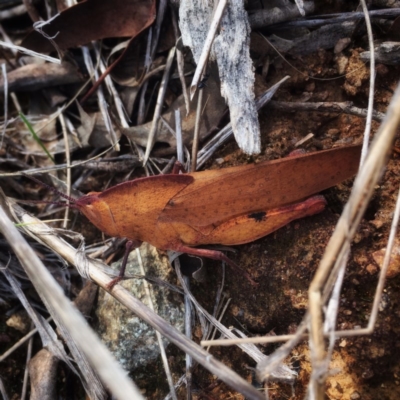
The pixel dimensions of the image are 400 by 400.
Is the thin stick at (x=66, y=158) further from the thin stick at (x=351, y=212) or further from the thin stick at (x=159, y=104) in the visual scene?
the thin stick at (x=351, y=212)

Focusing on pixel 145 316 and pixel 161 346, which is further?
pixel 161 346

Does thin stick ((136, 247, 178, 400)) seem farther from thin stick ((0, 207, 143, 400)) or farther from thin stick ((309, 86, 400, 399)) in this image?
thin stick ((309, 86, 400, 399))

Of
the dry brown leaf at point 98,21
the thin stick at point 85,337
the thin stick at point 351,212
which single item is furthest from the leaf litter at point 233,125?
the thin stick at point 85,337

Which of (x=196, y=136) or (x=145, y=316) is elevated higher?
(x=196, y=136)

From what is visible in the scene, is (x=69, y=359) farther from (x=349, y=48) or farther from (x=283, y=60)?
(x=349, y=48)

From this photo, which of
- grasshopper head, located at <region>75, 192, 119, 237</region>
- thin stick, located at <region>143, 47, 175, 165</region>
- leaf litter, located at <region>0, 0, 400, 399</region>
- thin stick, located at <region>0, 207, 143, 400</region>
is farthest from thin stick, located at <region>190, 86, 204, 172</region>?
thin stick, located at <region>0, 207, 143, 400</region>

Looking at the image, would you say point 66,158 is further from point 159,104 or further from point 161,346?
point 161,346

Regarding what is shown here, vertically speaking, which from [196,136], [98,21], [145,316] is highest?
[98,21]

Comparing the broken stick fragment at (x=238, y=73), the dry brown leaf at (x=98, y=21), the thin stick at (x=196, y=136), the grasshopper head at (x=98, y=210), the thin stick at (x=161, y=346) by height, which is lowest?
the thin stick at (x=161, y=346)

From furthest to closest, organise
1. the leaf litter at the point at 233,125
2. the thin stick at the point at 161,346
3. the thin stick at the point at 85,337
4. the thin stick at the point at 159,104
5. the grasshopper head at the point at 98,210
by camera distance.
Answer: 1. the thin stick at the point at 159,104
2. the grasshopper head at the point at 98,210
3. the thin stick at the point at 161,346
4. the leaf litter at the point at 233,125
5. the thin stick at the point at 85,337

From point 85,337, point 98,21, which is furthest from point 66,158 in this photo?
point 85,337

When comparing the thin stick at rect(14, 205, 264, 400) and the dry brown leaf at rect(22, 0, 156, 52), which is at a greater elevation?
the dry brown leaf at rect(22, 0, 156, 52)

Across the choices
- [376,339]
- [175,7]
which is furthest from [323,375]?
[175,7]
